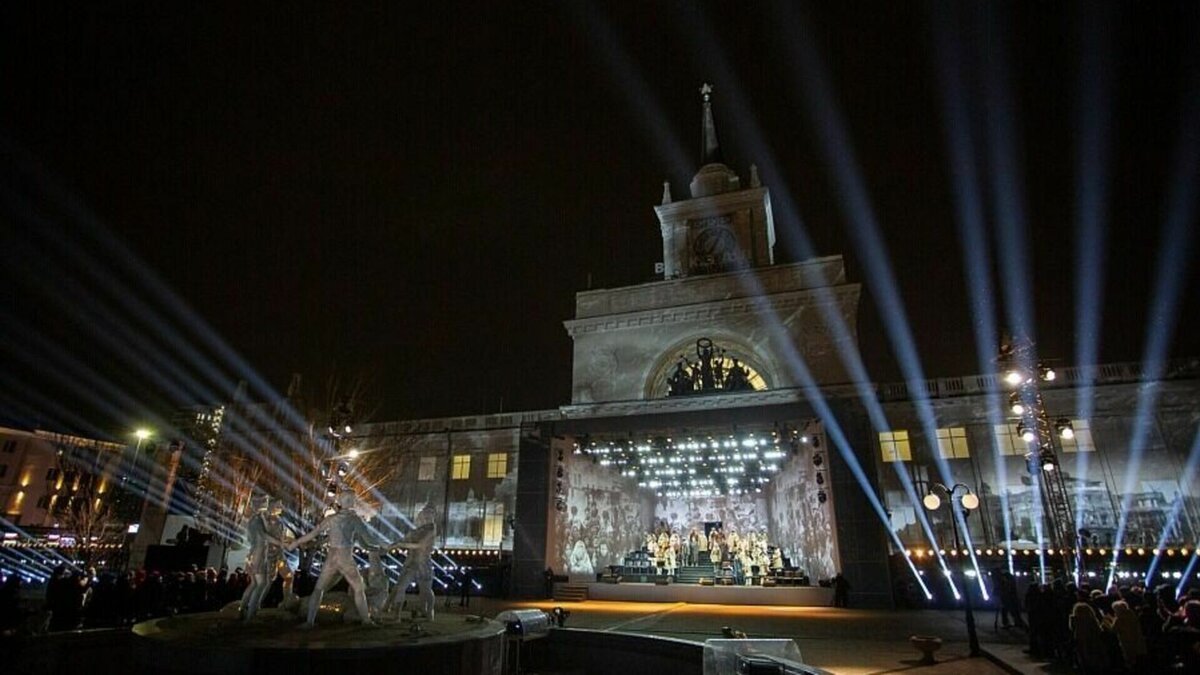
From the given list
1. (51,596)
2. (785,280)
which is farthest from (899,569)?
(51,596)

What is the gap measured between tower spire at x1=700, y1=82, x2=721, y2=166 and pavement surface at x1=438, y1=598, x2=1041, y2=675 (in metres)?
30.3

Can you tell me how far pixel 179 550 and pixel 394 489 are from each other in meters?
13.4

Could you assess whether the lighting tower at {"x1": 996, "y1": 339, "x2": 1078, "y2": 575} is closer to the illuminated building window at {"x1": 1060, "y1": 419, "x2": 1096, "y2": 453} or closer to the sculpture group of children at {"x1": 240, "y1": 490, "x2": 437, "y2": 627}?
the illuminated building window at {"x1": 1060, "y1": 419, "x2": 1096, "y2": 453}

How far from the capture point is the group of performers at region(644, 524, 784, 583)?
979 inches

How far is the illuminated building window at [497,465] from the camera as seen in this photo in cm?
3297

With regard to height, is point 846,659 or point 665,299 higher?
point 665,299

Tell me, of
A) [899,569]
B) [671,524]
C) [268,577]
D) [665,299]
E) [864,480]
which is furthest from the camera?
[671,524]

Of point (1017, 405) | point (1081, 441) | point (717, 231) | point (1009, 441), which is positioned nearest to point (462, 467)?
point (717, 231)

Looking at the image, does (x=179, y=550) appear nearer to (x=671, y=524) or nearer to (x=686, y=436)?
(x=686, y=436)

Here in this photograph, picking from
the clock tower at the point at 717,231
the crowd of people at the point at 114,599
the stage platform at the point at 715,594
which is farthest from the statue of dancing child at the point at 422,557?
the clock tower at the point at 717,231

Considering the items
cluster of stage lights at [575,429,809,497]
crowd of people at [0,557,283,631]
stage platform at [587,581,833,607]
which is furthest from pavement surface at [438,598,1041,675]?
crowd of people at [0,557,283,631]

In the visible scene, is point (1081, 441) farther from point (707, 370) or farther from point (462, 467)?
point (462, 467)

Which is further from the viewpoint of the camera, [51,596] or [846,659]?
[51,596]

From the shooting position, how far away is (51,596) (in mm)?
11398
